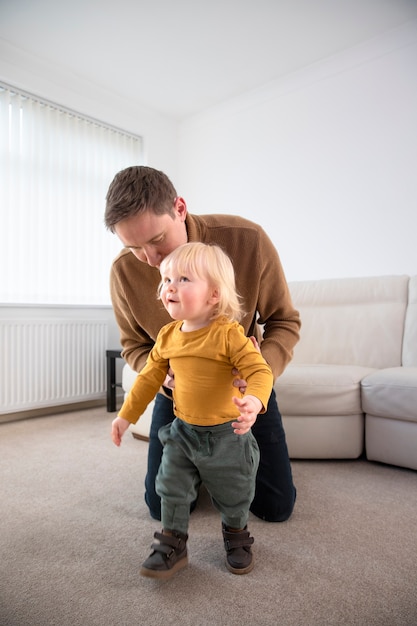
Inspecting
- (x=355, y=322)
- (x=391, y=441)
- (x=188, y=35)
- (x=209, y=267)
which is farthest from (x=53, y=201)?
(x=391, y=441)

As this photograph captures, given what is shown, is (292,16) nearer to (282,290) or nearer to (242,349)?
(282,290)

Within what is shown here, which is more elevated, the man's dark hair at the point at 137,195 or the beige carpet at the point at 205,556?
the man's dark hair at the point at 137,195

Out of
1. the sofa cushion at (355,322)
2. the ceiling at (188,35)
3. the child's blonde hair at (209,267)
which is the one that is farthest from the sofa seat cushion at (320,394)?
the ceiling at (188,35)

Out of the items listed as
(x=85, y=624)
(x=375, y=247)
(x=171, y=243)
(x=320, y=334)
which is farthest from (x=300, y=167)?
(x=85, y=624)

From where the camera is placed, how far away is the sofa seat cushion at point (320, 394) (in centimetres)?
224

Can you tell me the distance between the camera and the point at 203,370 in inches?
48.1

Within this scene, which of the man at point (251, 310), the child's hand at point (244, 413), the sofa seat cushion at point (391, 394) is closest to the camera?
the child's hand at point (244, 413)

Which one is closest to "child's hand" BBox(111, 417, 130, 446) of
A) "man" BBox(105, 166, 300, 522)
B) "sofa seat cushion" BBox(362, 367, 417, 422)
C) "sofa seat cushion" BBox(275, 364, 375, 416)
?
"man" BBox(105, 166, 300, 522)

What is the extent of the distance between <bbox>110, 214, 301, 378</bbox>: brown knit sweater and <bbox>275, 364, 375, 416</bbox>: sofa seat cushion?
28.4 inches

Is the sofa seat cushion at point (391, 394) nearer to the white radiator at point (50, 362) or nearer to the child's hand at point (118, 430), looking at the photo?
the child's hand at point (118, 430)

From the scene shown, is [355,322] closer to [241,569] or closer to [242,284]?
[242,284]

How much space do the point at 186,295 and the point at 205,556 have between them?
2.56ft

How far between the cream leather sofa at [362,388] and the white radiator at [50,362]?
100 cm

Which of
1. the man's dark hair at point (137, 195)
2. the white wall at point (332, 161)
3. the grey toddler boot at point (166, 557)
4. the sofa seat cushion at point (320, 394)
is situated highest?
the white wall at point (332, 161)
